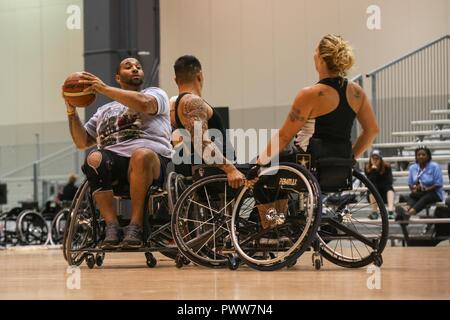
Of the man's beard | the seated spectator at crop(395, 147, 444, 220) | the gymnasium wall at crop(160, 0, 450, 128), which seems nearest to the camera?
the man's beard

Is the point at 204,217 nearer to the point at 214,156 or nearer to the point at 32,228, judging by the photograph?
the point at 214,156

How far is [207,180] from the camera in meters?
3.76

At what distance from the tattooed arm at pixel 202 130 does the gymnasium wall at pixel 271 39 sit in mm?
8449

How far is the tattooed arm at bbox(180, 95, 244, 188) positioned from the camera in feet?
12.1

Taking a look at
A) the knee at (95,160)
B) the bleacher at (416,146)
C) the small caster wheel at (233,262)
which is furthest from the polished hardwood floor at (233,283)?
the bleacher at (416,146)

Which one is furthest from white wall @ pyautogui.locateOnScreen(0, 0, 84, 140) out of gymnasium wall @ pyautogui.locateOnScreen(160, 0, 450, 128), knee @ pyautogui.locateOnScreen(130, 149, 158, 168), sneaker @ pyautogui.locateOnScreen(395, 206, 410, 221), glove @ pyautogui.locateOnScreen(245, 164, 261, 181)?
glove @ pyautogui.locateOnScreen(245, 164, 261, 181)

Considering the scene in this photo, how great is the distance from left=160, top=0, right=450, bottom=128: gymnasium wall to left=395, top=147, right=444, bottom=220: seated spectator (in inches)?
124

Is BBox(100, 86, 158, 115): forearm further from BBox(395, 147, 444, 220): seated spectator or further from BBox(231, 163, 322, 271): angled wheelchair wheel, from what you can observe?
BBox(395, 147, 444, 220): seated spectator

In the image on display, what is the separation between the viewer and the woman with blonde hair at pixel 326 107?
368 cm

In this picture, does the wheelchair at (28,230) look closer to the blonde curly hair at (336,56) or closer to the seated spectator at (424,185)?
the seated spectator at (424,185)

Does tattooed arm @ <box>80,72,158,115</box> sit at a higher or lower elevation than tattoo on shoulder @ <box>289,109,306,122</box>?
higher

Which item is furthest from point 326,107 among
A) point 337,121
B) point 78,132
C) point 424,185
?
point 424,185

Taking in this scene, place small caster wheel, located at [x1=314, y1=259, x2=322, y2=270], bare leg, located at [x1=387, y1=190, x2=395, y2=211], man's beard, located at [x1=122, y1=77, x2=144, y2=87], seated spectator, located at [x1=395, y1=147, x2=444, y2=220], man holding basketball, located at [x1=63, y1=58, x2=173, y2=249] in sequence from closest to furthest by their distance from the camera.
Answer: small caster wheel, located at [x1=314, y1=259, x2=322, y2=270] → man holding basketball, located at [x1=63, y1=58, x2=173, y2=249] → man's beard, located at [x1=122, y1=77, x2=144, y2=87] → seated spectator, located at [x1=395, y1=147, x2=444, y2=220] → bare leg, located at [x1=387, y1=190, x2=395, y2=211]

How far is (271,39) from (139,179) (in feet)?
31.2
